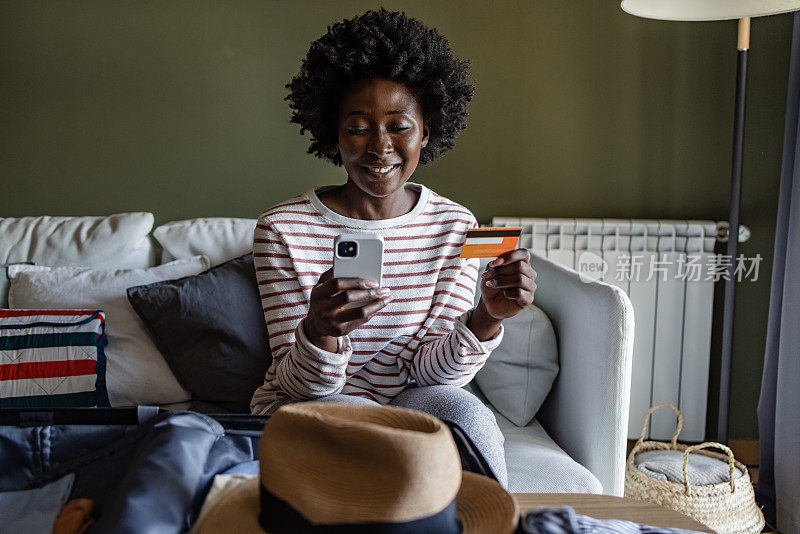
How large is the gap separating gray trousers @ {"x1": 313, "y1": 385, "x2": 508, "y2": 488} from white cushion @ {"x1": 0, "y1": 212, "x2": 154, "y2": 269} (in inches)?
35.6

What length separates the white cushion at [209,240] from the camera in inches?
71.6

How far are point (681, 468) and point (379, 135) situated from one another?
1.19 metres

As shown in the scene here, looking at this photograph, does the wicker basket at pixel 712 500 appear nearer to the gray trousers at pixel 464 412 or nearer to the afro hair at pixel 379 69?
the gray trousers at pixel 464 412

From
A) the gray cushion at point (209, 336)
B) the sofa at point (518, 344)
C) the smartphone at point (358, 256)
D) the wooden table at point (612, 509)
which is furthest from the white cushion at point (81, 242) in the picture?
the wooden table at point (612, 509)

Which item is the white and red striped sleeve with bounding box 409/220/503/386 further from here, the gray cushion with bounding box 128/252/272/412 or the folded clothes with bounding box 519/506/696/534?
the folded clothes with bounding box 519/506/696/534

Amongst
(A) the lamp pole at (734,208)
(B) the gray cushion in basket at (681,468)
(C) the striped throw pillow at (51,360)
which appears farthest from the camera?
(A) the lamp pole at (734,208)

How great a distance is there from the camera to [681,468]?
176 cm

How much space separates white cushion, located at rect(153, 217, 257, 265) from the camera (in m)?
1.82

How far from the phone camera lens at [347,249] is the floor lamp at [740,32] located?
3.91 ft

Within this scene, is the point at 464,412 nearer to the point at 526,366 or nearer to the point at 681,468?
the point at 526,366

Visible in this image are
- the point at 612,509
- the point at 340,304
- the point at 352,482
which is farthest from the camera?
the point at 340,304

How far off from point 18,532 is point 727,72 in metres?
2.23

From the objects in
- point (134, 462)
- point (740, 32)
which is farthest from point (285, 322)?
point (740, 32)

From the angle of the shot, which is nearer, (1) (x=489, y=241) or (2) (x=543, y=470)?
(1) (x=489, y=241)
